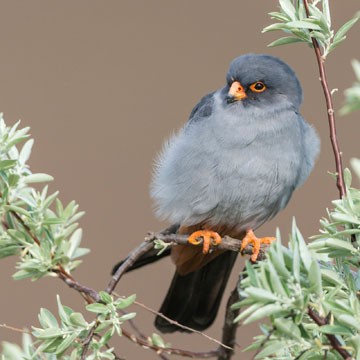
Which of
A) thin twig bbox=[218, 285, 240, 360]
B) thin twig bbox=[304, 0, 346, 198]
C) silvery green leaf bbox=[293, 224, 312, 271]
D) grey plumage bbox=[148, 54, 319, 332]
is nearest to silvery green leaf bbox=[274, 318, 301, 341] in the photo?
silvery green leaf bbox=[293, 224, 312, 271]

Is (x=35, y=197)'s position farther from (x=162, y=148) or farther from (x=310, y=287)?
(x=162, y=148)

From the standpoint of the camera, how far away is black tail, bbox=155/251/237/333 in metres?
3.05

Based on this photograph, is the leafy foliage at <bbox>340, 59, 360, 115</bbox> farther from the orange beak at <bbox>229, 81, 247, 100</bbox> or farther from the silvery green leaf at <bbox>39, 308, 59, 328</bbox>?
the orange beak at <bbox>229, 81, 247, 100</bbox>

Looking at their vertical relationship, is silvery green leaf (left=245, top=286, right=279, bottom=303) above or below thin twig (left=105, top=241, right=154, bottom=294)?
above

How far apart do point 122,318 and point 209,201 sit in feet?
3.87

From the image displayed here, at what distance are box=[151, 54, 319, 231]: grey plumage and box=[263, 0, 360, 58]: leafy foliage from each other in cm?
87

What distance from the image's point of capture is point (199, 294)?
10.2 ft

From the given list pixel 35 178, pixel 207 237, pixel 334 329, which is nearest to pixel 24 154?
pixel 35 178

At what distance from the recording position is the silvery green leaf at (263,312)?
111 centimetres

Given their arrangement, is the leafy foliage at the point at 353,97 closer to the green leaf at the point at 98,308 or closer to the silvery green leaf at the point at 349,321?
the silvery green leaf at the point at 349,321

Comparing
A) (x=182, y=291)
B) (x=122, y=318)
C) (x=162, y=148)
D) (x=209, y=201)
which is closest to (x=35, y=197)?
(x=122, y=318)

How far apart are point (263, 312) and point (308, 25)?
2.85 ft

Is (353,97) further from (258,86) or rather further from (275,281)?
(258,86)

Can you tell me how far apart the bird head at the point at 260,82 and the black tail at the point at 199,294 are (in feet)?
2.69
